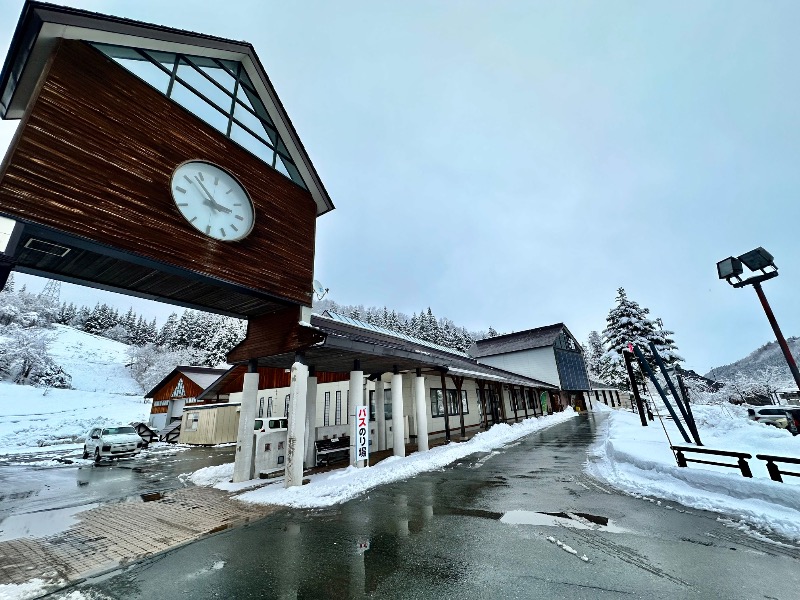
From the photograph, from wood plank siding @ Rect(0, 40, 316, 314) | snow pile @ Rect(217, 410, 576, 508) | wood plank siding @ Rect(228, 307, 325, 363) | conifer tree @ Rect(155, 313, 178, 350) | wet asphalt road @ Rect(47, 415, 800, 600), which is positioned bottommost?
wet asphalt road @ Rect(47, 415, 800, 600)

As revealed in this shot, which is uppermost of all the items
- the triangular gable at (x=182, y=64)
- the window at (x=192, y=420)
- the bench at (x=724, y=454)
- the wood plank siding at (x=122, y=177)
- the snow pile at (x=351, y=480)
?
the triangular gable at (x=182, y=64)

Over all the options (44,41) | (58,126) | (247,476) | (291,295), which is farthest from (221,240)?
(247,476)

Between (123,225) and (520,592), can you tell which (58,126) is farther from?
(520,592)

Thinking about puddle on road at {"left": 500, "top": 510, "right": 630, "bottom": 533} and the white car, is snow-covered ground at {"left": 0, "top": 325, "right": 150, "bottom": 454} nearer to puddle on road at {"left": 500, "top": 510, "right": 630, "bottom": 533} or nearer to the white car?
the white car

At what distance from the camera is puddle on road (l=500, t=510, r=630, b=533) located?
5852 mm

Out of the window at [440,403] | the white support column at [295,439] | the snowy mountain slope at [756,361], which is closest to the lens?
the white support column at [295,439]

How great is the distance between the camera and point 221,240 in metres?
9.12

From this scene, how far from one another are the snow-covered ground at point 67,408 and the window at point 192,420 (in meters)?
11.7

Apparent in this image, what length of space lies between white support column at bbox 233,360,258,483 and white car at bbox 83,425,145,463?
13807 mm

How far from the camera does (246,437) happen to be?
457 inches

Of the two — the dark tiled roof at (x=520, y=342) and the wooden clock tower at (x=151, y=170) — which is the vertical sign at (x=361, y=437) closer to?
the wooden clock tower at (x=151, y=170)

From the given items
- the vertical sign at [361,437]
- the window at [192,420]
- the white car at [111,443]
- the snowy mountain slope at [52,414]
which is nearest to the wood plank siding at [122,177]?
the vertical sign at [361,437]

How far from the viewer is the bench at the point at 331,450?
14109 millimetres

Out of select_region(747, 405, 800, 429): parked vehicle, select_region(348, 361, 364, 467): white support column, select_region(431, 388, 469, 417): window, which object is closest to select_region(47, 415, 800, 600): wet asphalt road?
select_region(348, 361, 364, 467): white support column
